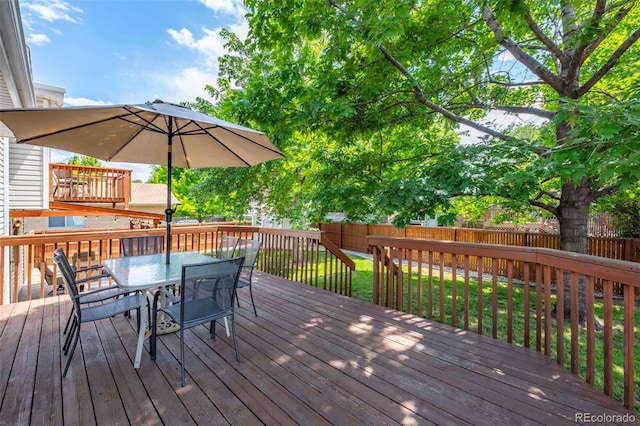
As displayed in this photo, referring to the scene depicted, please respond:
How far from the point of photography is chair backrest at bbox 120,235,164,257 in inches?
156

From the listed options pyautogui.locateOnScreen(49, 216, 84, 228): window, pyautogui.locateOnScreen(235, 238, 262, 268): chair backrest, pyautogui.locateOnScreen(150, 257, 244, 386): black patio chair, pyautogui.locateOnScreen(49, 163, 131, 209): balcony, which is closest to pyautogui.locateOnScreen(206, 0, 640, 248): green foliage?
pyautogui.locateOnScreen(235, 238, 262, 268): chair backrest

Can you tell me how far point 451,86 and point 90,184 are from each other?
11.8 m

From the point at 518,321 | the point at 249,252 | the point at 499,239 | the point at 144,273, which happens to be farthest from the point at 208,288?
the point at 499,239

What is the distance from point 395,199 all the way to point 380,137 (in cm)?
206

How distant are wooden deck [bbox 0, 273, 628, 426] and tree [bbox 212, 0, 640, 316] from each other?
79.0 inches

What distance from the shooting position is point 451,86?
5508 millimetres

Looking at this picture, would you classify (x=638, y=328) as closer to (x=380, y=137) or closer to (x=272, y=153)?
(x=380, y=137)

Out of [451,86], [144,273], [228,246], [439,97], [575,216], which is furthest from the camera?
[439,97]

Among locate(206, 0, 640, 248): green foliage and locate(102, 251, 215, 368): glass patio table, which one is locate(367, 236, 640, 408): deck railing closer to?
locate(206, 0, 640, 248): green foliage

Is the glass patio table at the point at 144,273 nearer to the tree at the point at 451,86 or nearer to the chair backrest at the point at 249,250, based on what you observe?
the chair backrest at the point at 249,250

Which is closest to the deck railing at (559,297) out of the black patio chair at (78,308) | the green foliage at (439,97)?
the green foliage at (439,97)

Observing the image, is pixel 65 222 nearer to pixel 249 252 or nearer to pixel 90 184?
pixel 90 184

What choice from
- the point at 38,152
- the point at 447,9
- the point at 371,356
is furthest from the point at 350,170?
the point at 38,152

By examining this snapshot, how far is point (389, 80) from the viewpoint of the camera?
4941 millimetres
